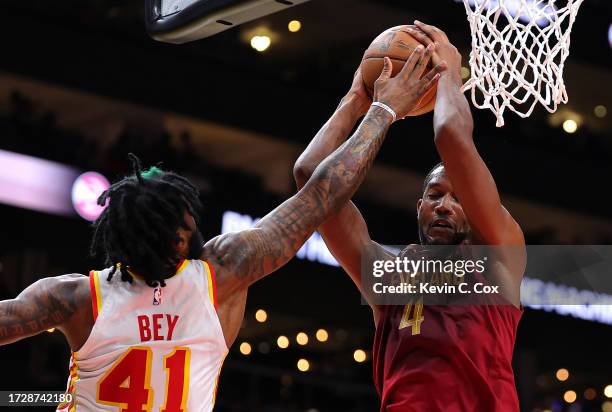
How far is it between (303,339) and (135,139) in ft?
19.8

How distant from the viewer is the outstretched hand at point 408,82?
363 cm

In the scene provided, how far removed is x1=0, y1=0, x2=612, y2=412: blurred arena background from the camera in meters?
11.0

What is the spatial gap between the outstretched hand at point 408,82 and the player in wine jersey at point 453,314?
47mm

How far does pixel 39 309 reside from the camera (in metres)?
2.94

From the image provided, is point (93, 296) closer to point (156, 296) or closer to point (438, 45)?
point (156, 296)

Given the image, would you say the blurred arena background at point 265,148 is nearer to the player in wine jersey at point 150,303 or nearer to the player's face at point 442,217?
the player's face at point 442,217

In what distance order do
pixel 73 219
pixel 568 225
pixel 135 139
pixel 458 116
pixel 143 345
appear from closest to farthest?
1. pixel 143 345
2. pixel 458 116
3. pixel 73 219
4. pixel 135 139
5. pixel 568 225

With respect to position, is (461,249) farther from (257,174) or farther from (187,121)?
(257,174)

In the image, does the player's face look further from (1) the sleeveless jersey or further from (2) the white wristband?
(2) the white wristband

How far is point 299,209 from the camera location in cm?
325

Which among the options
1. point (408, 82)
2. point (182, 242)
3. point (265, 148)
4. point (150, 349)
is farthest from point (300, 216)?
point (265, 148)

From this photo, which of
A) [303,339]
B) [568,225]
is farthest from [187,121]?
[568,225]

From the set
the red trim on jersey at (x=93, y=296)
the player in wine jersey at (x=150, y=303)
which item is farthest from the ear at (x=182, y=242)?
the red trim on jersey at (x=93, y=296)

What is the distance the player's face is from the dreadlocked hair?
1091 mm
